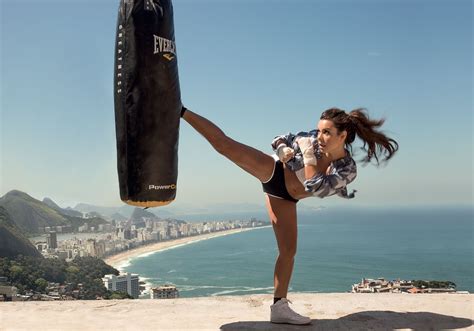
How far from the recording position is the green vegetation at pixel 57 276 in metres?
21.1

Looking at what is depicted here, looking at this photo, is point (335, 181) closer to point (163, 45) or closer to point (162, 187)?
point (162, 187)

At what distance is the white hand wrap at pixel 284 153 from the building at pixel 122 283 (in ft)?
102

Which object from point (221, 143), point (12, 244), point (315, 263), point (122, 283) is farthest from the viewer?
point (315, 263)

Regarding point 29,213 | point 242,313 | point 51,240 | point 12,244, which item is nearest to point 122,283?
point 12,244

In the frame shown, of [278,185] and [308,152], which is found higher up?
[308,152]

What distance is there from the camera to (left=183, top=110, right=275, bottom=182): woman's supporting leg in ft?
7.52

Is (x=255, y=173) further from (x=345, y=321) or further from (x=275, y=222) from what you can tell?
(x=345, y=321)

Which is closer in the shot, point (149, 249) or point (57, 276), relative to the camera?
point (57, 276)

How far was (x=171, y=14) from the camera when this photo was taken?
221 centimetres

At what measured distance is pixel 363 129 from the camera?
2.31 meters

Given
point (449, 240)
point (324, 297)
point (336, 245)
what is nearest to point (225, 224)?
point (336, 245)

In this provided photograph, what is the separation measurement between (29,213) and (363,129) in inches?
2107

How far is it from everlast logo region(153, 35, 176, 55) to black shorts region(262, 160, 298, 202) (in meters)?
0.78

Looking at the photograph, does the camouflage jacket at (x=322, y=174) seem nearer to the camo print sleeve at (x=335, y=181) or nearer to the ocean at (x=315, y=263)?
the camo print sleeve at (x=335, y=181)
